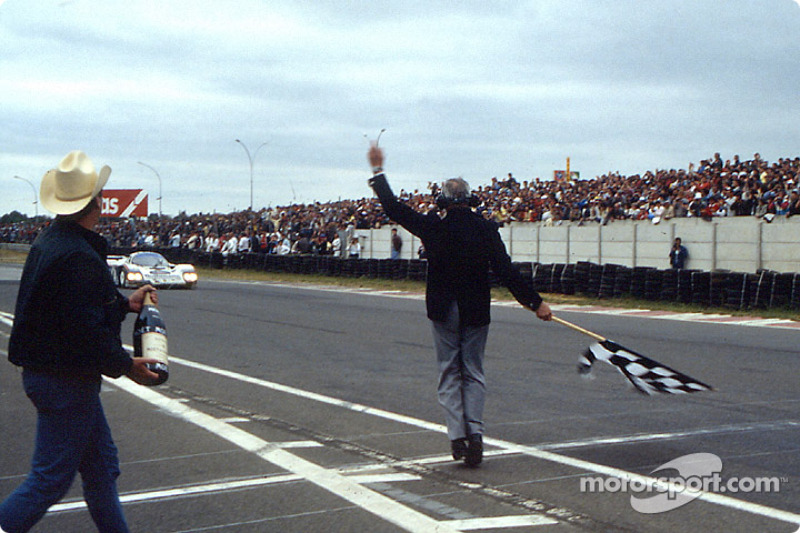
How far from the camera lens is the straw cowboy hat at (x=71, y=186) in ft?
12.4

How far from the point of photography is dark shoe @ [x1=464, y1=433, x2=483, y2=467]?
19.1 feet

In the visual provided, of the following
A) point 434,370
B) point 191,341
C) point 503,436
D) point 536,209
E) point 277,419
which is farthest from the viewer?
point 536,209

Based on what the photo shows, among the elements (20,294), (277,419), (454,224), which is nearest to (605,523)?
(454,224)

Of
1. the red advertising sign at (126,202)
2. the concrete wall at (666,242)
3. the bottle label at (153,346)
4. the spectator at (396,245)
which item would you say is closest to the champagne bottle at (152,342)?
the bottle label at (153,346)

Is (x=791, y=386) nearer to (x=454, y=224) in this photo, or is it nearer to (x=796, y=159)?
(x=454, y=224)

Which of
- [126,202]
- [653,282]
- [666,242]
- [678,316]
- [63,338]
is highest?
A: [126,202]

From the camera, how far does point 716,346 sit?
12883 mm

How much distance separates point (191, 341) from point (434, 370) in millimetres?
4750

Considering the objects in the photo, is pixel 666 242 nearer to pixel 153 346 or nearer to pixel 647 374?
pixel 647 374

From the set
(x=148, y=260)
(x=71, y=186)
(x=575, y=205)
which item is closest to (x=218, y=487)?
(x=71, y=186)

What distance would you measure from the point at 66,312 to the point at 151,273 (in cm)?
2470

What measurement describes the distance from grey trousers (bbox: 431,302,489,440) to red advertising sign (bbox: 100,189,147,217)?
238 feet

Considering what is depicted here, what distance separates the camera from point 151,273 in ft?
90.5

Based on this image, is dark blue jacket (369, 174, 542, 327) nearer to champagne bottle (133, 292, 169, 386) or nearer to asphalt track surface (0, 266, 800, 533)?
asphalt track surface (0, 266, 800, 533)
